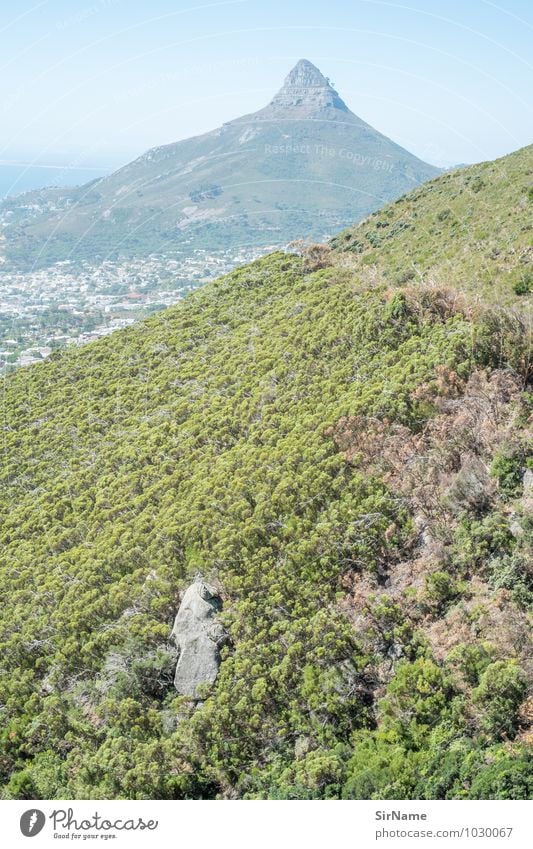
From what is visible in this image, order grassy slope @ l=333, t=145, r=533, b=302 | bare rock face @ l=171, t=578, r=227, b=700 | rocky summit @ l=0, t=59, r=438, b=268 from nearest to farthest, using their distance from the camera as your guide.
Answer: bare rock face @ l=171, t=578, r=227, b=700 < grassy slope @ l=333, t=145, r=533, b=302 < rocky summit @ l=0, t=59, r=438, b=268

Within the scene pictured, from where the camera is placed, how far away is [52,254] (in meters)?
153

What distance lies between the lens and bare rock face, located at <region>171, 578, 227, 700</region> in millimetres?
12633

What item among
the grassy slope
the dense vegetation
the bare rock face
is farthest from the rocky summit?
the bare rock face

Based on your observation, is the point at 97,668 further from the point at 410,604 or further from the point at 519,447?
the point at 519,447

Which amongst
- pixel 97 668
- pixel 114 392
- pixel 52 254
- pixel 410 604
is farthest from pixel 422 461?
pixel 52 254

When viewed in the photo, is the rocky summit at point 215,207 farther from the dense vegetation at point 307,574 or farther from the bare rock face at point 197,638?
the bare rock face at point 197,638

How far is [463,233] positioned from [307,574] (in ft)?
71.9

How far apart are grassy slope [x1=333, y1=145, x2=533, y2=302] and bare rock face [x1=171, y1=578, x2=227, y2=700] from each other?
33.2 feet

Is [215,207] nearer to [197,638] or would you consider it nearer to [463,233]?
[463,233]

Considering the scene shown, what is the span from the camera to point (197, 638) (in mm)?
12938

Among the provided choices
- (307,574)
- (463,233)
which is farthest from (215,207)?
(307,574)

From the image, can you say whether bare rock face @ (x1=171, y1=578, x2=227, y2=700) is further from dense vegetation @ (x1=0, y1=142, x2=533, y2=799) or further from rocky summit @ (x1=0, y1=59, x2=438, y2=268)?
rocky summit @ (x1=0, y1=59, x2=438, y2=268)

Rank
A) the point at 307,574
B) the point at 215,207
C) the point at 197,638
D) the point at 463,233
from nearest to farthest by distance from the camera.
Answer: the point at 197,638 → the point at 307,574 → the point at 463,233 → the point at 215,207

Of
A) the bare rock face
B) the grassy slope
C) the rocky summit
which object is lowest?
the bare rock face
